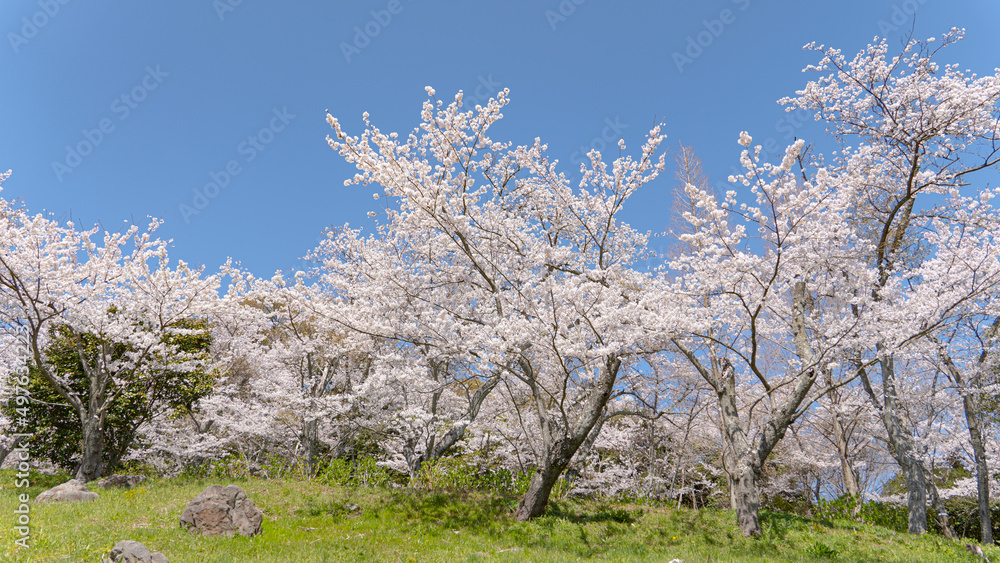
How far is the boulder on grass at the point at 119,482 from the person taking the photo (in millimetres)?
10930

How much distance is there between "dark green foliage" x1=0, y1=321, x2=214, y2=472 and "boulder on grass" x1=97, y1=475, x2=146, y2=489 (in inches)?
85.8

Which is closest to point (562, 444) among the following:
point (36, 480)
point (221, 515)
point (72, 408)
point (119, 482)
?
point (221, 515)

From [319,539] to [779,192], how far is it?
29.4 feet

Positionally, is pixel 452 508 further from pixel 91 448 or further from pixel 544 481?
pixel 91 448

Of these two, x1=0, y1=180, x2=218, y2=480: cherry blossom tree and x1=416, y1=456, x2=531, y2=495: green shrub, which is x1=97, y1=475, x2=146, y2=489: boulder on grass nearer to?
x1=0, y1=180, x2=218, y2=480: cherry blossom tree

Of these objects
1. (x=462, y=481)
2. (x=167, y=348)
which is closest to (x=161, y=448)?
(x=167, y=348)

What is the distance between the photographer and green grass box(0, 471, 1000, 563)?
6992 millimetres

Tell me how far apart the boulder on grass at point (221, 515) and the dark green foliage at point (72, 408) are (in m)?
6.65

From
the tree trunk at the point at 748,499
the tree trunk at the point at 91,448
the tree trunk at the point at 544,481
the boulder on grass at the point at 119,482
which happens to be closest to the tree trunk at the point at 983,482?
the tree trunk at the point at 748,499

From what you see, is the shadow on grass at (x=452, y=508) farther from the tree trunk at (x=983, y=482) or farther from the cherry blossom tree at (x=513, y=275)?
the tree trunk at (x=983, y=482)

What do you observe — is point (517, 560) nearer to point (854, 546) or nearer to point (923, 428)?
point (854, 546)

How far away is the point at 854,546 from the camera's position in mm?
8555

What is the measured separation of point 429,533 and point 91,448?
370 inches

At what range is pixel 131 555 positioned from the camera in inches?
217
